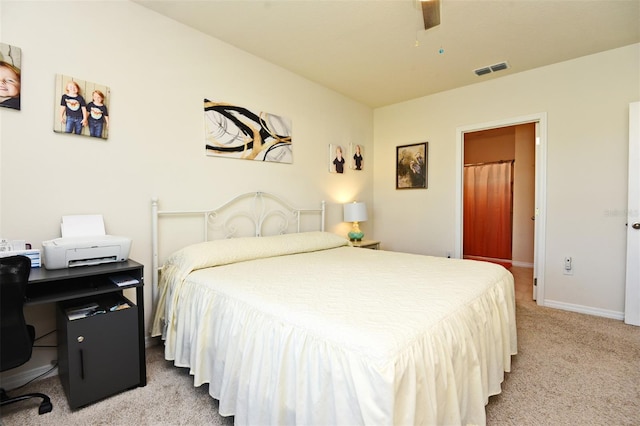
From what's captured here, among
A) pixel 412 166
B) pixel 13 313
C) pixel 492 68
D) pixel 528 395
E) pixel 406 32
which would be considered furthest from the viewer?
pixel 412 166

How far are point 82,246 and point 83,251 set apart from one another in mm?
30

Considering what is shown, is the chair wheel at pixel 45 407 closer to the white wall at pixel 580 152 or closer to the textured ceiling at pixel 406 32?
the textured ceiling at pixel 406 32

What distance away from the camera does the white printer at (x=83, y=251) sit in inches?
64.9

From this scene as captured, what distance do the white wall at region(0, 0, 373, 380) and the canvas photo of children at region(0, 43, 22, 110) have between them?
0.03 m

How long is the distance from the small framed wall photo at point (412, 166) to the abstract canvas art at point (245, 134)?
68.7 inches

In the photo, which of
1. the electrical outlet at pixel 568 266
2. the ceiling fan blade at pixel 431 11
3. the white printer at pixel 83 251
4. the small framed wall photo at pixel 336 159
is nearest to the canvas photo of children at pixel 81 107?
the white printer at pixel 83 251

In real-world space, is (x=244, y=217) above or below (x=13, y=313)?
above

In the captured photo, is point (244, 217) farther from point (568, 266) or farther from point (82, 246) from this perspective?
point (568, 266)

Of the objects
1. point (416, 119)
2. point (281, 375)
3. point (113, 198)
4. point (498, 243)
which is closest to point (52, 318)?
point (113, 198)

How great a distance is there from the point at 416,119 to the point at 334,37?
1.95 m

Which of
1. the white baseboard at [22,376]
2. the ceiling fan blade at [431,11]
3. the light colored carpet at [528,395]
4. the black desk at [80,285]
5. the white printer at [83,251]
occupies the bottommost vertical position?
the light colored carpet at [528,395]

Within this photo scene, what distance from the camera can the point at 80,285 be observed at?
1.81m

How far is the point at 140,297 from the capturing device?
1.83 m

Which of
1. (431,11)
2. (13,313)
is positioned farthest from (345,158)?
(13,313)
